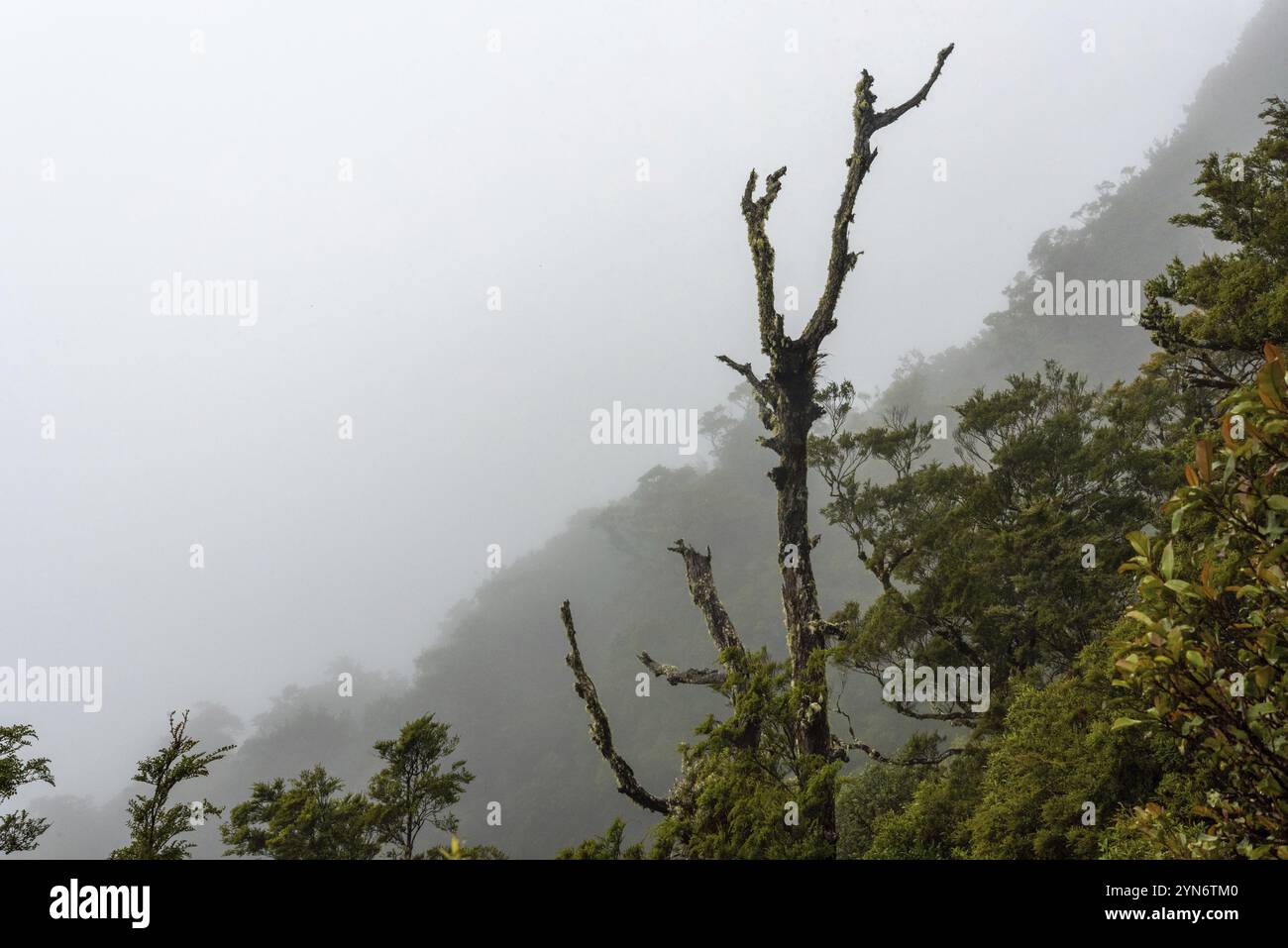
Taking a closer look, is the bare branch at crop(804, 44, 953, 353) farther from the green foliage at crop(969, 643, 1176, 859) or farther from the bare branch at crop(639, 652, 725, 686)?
the green foliage at crop(969, 643, 1176, 859)

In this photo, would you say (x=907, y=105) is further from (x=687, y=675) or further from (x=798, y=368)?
(x=687, y=675)

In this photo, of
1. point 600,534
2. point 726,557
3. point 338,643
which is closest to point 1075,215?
point 726,557

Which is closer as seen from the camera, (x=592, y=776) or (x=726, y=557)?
(x=592, y=776)

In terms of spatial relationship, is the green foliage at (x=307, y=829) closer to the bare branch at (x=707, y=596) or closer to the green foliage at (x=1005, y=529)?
the bare branch at (x=707, y=596)

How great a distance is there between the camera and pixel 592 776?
39.5 metres

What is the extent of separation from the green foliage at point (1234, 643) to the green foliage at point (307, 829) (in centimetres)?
933

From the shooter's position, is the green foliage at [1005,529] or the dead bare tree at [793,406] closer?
the dead bare tree at [793,406]

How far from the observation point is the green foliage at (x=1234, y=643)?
1.96 meters

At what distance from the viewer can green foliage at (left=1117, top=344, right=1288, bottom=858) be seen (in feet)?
6.41

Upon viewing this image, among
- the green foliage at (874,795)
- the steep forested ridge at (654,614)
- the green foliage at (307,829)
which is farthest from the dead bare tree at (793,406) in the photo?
the steep forested ridge at (654,614)

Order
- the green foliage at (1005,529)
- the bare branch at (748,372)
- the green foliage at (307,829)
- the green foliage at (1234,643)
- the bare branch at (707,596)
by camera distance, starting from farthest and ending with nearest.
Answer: the green foliage at (1005,529), the green foliage at (307,829), the bare branch at (707,596), the bare branch at (748,372), the green foliage at (1234,643)

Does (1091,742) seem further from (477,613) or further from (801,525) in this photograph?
(477,613)

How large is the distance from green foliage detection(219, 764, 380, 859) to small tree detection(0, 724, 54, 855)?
2.33 meters
